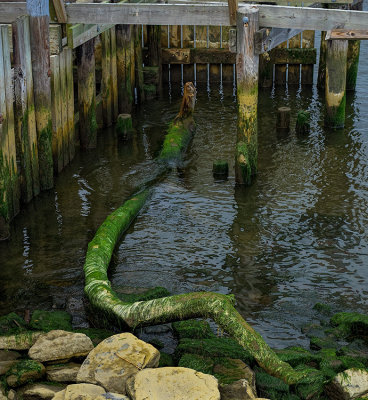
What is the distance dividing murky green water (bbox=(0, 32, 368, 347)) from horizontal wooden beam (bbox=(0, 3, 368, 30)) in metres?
2.61

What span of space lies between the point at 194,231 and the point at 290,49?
29.2 feet

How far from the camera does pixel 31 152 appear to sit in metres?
10.8

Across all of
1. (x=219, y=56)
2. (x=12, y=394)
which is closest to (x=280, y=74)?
(x=219, y=56)

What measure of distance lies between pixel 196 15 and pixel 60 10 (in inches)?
83.5

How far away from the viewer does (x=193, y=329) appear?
24.2 ft

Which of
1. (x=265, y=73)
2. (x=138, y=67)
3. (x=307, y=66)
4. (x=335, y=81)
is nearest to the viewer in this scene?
(x=335, y=81)

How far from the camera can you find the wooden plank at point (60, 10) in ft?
37.1

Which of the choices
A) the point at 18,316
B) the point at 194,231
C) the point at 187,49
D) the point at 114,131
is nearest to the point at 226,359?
the point at 18,316

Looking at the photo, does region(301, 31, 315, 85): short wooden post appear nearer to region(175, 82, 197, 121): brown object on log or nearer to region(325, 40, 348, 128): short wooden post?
region(325, 40, 348, 128): short wooden post

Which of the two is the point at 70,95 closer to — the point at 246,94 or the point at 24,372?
the point at 246,94

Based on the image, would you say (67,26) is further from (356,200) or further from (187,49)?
(187,49)

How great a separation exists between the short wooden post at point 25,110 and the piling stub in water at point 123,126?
3.50m

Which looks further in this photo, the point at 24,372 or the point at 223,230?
the point at 223,230

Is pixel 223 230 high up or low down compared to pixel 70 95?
down
